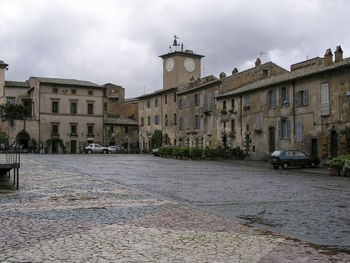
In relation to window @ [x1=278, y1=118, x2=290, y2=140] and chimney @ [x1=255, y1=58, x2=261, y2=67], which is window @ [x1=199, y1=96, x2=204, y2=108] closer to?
chimney @ [x1=255, y1=58, x2=261, y2=67]

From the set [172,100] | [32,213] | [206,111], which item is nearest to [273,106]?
[206,111]

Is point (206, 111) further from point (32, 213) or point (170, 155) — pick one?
point (32, 213)

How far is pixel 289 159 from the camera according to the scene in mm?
28953

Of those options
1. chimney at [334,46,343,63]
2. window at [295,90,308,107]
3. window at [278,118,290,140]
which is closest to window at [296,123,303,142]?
window at [278,118,290,140]

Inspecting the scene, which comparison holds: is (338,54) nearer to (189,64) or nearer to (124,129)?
(189,64)

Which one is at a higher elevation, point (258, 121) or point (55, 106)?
point (55, 106)

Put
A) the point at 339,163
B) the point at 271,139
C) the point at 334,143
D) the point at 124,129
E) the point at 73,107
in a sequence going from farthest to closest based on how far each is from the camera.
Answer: the point at 124,129 → the point at 73,107 → the point at 271,139 → the point at 334,143 → the point at 339,163

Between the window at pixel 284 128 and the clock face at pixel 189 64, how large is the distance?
110 feet

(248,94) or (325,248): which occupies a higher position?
(248,94)

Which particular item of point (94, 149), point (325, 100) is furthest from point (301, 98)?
point (94, 149)

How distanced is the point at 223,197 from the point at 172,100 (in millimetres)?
46875

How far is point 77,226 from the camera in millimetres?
7676

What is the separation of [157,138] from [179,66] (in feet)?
41.0

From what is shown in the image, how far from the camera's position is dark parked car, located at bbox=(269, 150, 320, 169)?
28781 mm
